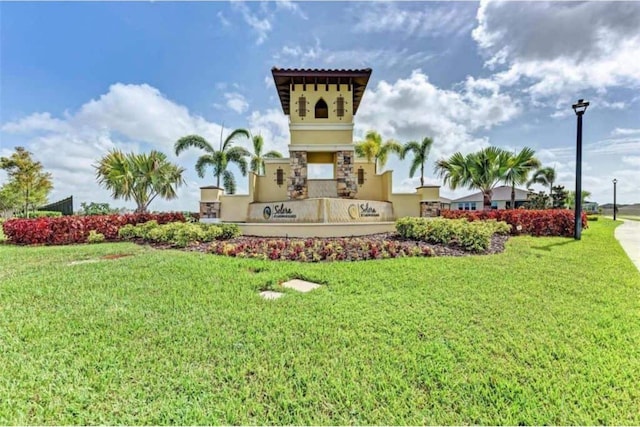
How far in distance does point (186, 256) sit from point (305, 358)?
524 cm

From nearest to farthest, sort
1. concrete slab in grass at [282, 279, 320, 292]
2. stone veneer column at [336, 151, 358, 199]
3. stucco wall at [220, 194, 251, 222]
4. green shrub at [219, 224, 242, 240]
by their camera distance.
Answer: concrete slab in grass at [282, 279, 320, 292], green shrub at [219, 224, 242, 240], stucco wall at [220, 194, 251, 222], stone veneer column at [336, 151, 358, 199]

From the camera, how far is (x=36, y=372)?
248 centimetres

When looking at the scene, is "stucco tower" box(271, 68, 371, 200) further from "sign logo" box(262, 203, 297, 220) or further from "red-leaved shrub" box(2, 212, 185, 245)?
"red-leaved shrub" box(2, 212, 185, 245)

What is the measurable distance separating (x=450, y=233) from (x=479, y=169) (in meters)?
10.6

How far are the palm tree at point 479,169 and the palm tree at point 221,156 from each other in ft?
46.1

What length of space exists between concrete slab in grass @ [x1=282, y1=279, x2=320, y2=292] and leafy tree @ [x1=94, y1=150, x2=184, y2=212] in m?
15.0

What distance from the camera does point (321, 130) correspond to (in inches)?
591

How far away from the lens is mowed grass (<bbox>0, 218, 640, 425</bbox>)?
2.13m

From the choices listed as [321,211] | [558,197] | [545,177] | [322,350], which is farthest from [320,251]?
[545,177]

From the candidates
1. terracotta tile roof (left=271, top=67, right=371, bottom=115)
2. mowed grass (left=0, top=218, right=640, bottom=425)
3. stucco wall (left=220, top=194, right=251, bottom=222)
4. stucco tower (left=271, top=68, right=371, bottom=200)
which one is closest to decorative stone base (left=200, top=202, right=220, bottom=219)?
stucco wall (left=220, top=194, right=251, bottom=222)

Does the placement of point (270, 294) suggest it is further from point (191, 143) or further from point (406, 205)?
point (191, 143)

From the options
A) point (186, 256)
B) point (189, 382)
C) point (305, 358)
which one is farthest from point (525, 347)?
point (186, 256)

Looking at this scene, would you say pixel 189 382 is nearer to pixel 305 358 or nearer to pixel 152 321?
pixel 305 358

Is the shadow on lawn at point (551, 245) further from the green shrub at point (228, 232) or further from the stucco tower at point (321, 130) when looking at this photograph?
the green shrub at point (228, 232)
